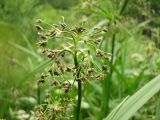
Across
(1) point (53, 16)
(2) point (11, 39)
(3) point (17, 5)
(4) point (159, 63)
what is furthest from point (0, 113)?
(1) point (53, 16)

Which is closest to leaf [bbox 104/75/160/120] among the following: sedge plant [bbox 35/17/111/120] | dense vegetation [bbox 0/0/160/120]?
dense vegetation [bbox 0/0/160/120]

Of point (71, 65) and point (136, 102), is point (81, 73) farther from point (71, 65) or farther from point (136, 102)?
point (136, 102)

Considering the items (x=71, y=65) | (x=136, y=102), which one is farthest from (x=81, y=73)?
(x=136, y=102)

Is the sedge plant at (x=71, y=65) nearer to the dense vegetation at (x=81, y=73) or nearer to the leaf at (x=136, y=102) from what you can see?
the dense vegetation at (x=81, y=73)

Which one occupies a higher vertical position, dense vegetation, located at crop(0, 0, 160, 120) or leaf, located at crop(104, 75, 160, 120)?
dense vegetation, located at crop(0, 0, 160, 120)

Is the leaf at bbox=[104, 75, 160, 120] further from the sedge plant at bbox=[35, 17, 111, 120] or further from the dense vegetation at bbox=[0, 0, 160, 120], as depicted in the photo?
the sedge plant at bbox=[35, 17, 111, 120]

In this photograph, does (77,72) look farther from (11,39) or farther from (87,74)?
(11,39)

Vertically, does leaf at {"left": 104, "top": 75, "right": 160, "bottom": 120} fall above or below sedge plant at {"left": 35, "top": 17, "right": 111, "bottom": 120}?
below

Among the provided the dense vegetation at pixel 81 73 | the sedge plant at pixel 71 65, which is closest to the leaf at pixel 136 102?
the dense vegetation at pixel 81 73
